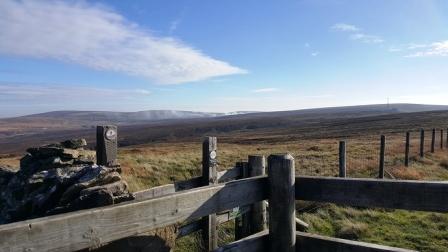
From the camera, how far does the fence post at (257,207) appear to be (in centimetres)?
567

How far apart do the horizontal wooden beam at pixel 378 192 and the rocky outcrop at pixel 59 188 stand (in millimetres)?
1586

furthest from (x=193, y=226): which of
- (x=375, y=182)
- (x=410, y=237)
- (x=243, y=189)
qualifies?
(x=410, y=237)

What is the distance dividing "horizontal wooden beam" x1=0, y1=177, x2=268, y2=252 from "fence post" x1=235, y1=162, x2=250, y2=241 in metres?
2.47

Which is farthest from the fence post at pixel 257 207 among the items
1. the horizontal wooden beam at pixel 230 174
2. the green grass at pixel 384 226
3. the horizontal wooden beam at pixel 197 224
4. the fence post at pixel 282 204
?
the green grass at pixel 384 226

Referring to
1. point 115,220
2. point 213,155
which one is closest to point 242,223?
point 213,155

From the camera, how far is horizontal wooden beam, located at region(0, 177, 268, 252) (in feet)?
8.16

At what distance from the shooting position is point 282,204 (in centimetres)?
392

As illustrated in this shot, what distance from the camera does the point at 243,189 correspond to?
3896 mm

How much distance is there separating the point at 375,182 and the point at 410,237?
5417mm

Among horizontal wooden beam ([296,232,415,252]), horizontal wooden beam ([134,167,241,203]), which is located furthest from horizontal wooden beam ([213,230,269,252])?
horizontal wooden beam ([134,167,241,203])

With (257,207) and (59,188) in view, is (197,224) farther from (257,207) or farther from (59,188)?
(59,188)

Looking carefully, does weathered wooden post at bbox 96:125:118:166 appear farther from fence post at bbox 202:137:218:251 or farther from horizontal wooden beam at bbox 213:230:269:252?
horizontal wooden beam at bbox 213:230:269:252

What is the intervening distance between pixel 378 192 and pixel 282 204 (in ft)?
2.59

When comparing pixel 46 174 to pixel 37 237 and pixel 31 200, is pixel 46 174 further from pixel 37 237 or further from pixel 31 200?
pixel 37 237
